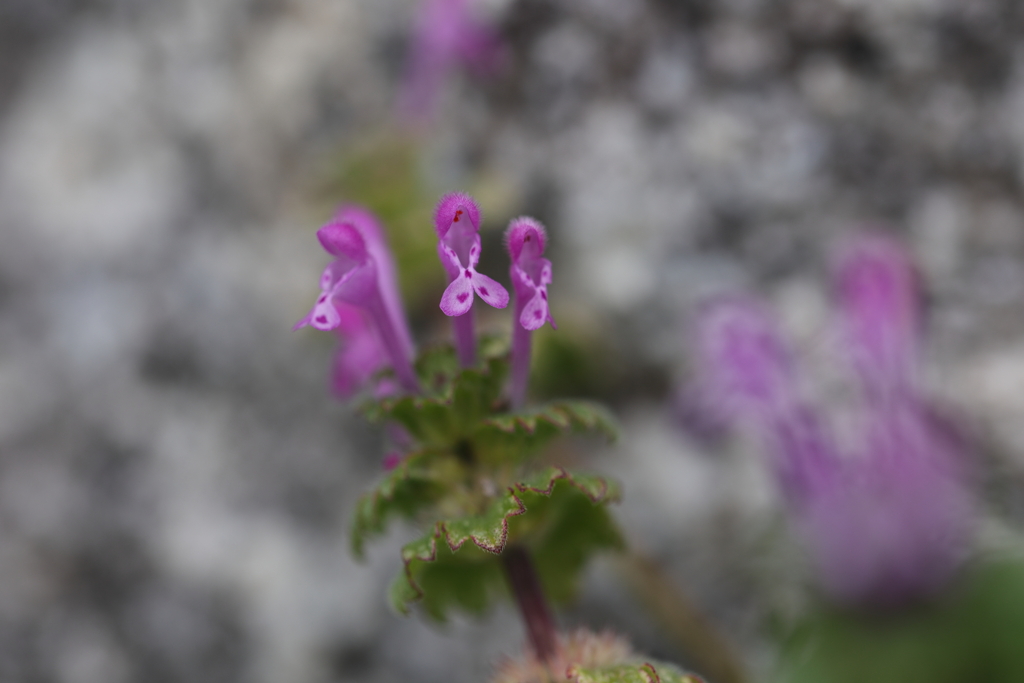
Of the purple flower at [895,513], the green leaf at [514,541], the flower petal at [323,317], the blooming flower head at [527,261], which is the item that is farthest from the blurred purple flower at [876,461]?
the flower petal at [323,317]

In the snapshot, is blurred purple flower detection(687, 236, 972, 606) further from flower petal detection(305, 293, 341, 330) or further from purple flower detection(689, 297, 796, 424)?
flower petal detection(305, 293, 341, 330)

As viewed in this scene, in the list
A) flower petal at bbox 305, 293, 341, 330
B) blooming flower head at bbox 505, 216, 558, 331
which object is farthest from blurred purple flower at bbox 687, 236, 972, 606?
flower petal at bbox 305, 293, 341, 330

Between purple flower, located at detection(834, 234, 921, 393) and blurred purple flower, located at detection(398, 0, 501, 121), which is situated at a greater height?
blurred purple flower, located at detection(398, 0, 501, 121)

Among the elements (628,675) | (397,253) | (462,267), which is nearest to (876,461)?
(628,675)

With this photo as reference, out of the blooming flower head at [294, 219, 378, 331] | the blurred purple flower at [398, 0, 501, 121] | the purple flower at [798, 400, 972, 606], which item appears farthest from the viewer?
the blurred purple flower at [398, 0, 501, 121]

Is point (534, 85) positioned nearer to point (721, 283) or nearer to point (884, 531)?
point (721, 283)

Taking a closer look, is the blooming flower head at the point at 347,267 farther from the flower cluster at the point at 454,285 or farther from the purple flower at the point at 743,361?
the purple flower at the point at 743,361

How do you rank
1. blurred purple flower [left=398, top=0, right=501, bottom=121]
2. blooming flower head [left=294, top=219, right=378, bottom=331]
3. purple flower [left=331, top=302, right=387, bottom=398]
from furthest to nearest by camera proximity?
blurred purple flower [left=398, top=0, right=501, bottom=121]
purple flower [left=331, top=302, right=387, bottom=398]
blooming flower head [left=294, top=219, right=378, bottom=331]

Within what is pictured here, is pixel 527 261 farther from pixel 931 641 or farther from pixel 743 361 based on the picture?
pixel 931 641
